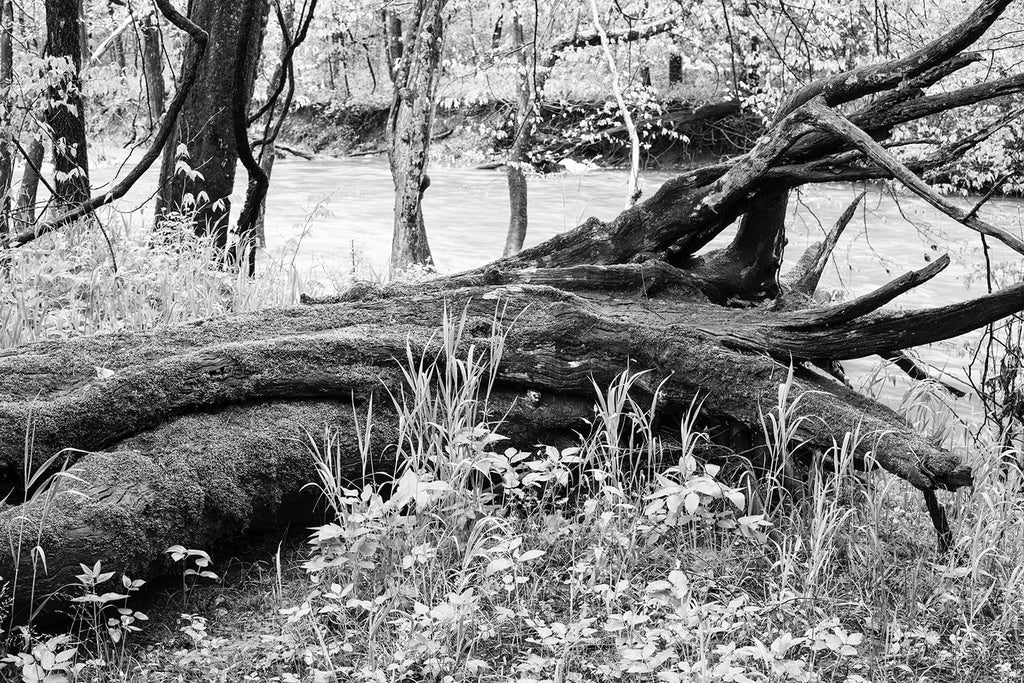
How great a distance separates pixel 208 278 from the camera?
5613 mm

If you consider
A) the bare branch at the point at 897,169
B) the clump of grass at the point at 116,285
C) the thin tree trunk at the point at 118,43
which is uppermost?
the thin tree trunk at the point at 118,43

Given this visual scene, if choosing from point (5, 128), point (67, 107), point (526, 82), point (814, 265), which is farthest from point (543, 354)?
point (526, 82)

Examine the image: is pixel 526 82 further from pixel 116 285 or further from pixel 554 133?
pixel 116 285

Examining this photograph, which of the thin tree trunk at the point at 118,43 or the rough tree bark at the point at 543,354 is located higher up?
the thin tree trunk at the point at 118,43

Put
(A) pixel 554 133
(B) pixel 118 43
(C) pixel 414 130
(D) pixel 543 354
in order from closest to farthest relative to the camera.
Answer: (D) pixel 543 354
(C) pixel 414 130
(A) pixel 554 133
(B) pixel 118 43

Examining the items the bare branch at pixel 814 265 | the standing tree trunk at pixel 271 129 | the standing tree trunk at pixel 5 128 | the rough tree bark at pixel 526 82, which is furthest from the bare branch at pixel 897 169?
the rough tree bark at pixel 526 82

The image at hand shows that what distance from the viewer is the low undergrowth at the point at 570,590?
2.64 metres

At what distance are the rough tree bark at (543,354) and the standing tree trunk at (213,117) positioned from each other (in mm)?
3110

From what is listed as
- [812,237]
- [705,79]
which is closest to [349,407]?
[812,237]

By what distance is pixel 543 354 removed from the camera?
379cm

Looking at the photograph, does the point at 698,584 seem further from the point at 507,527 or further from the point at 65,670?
the point at 65,670

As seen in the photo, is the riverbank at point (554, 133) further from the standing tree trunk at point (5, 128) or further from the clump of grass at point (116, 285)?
the standing tree trunk at point (5, 128)

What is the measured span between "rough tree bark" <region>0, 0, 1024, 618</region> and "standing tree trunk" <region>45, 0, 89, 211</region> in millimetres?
3050

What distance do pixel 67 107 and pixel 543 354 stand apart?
4.45 metres
